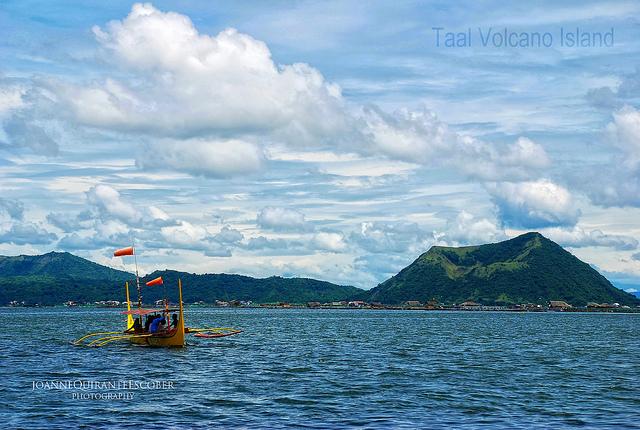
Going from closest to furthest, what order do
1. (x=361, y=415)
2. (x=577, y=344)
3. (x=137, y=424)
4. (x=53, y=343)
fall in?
(x=137, y=424) → (x=361, y=415) → (x=53, y=343) → (x=577, y=344)

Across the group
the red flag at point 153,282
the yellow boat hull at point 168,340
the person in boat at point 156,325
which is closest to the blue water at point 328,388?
the yellow boat hull at point 168,340

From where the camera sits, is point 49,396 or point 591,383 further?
point 591,383

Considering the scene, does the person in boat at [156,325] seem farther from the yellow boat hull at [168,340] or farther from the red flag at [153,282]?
the red flag at [153,282]

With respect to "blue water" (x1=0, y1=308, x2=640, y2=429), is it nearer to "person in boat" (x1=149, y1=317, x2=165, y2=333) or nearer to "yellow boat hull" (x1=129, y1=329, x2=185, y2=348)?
"yellow boat hull" (x1=129, y1=329, x2=185, y2=348)

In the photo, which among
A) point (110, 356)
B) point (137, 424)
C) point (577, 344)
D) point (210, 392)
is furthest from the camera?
point (577, 344)

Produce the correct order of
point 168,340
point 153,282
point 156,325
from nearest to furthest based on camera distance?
point 153,282
point 168,340
point 156,325

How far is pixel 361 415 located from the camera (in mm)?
36219

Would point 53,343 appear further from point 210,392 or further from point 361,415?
point 361,415

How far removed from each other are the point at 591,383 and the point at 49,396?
37.1m

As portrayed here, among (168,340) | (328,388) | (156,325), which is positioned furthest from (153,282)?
(328,388)

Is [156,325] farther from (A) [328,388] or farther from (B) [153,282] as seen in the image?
(A) [328,388]

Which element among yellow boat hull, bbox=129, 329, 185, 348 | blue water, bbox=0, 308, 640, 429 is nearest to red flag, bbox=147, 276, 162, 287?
yellow boat hull, bbox=129, 329, 185, 348

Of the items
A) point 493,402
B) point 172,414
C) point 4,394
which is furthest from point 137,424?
point 493,402

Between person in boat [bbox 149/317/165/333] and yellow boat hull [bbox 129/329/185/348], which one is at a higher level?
person in boat [bbox 149/317/165/333]
